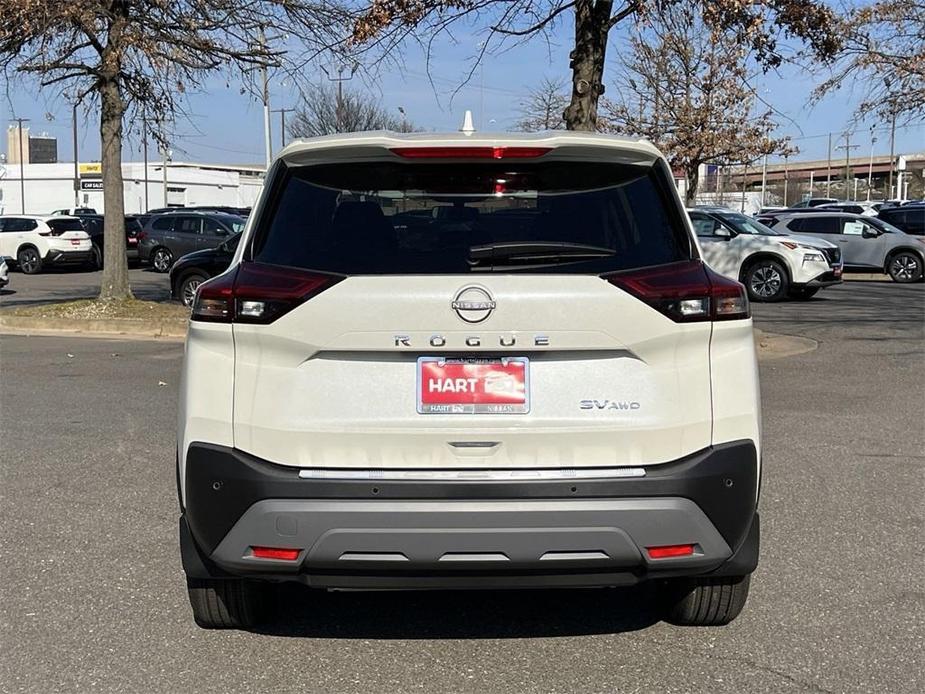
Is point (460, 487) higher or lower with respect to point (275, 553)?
higher

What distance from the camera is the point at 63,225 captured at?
29547mm

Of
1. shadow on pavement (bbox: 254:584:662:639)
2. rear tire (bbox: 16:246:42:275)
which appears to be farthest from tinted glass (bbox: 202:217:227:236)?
shadow on pavement (bbox: 254:584:662:639)

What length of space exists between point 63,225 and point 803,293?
20.4 m

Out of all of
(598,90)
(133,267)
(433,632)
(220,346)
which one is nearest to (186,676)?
(433,632)

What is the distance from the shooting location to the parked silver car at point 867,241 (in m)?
23.8

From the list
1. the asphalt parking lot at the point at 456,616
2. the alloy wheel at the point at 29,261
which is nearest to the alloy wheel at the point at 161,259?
the alloy wheel at the point at 29,261

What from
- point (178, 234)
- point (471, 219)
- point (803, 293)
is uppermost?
point (471, 219)

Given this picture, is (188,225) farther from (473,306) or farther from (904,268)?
(473,306)

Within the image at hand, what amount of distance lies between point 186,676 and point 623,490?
1.68 metres

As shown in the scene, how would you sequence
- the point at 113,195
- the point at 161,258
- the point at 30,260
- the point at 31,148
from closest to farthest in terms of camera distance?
the point at 113,195 < the point at 161,258 < the point at 30,260 < the point at 31,148

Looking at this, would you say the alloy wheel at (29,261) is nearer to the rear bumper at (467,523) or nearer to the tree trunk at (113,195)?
the tree trunk at (113,195)

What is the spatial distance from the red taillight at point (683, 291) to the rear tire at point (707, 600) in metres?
1.07

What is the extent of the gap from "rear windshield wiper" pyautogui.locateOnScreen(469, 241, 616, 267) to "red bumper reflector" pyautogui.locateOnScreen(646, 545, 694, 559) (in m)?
0.94

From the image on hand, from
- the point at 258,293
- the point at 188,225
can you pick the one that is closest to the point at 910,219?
the point at 188,225
